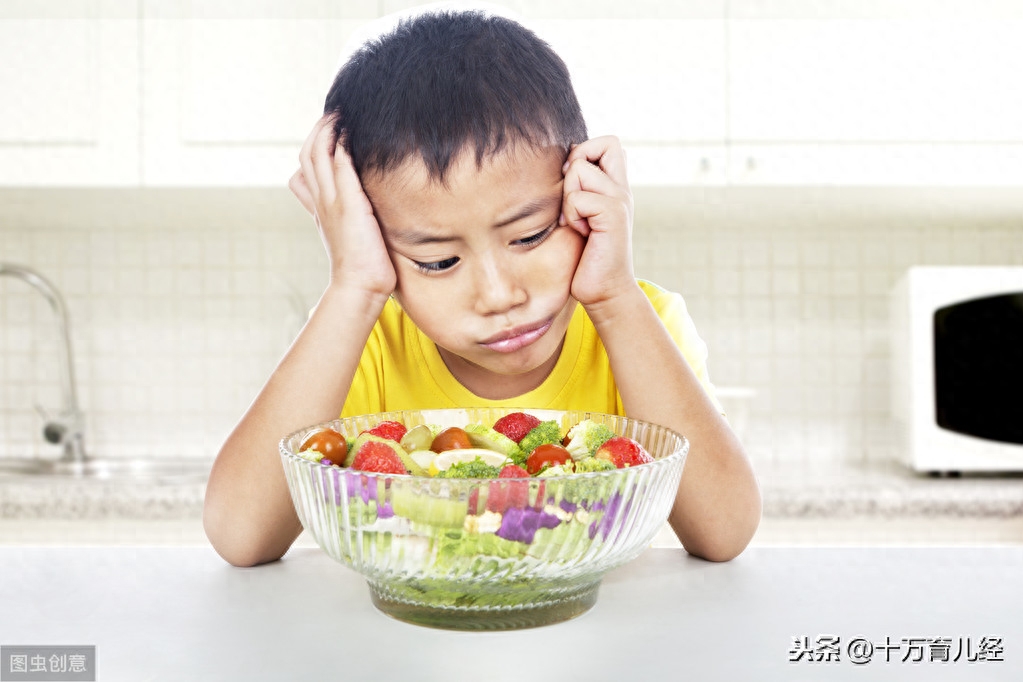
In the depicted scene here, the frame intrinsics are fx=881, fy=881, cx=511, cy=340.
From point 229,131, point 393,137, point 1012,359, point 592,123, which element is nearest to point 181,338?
point 229,131

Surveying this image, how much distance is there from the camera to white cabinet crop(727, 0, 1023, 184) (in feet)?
5.88

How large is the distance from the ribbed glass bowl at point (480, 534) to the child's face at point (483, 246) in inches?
10.4

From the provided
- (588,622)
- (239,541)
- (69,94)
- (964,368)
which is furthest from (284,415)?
(964,368)

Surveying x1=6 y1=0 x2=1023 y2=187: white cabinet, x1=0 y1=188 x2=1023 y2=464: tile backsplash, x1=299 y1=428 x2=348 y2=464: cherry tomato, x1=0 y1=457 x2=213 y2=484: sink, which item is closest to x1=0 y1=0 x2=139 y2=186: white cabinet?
x1=6 y1=0 x2=1023 y2=187: white cabinet

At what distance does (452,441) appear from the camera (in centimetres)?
51

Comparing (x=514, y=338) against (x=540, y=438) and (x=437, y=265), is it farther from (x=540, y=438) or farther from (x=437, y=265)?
(x=540, y=438)

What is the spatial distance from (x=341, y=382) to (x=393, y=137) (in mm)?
198

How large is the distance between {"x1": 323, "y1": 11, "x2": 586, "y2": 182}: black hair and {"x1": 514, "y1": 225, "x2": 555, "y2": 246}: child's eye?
7cm

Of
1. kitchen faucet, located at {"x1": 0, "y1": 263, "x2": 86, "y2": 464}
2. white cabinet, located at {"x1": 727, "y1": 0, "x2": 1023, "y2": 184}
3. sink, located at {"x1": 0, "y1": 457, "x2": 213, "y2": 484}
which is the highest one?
white cabinet, located at {"x1": 727, "y1": 0, "x2": 1023, "y2": 184}

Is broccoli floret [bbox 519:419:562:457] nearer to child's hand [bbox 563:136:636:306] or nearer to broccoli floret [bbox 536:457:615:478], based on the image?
broccoli floret [bbox 536:457:615:478]

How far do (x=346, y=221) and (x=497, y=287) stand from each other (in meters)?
0.14

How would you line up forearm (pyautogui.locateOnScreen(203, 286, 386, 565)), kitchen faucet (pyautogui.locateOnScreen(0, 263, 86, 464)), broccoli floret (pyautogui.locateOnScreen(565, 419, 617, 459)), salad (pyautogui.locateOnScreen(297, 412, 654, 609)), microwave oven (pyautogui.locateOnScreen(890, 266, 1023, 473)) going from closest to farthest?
salad (pyautogui.locateOnScreen(297, 412, 654, 609)) → broccoli floret (pyautogui.locateOnScreen(565, 419, 617, 459)) → forearm (pyautogui.locateOnScreen(203, 286, 386, 565)) → microwave oven (pyautogui.locateOnScreen(890, 266, 1023, 473)) → kitchen faucet (pyautogui.locateOnScreen(0, 263, 86, 464))

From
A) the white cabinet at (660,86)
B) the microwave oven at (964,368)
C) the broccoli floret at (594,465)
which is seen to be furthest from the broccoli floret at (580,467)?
the microwave oven at (964,368)

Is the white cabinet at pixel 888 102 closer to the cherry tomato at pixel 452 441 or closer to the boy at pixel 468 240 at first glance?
the boy at pixel 468 240
